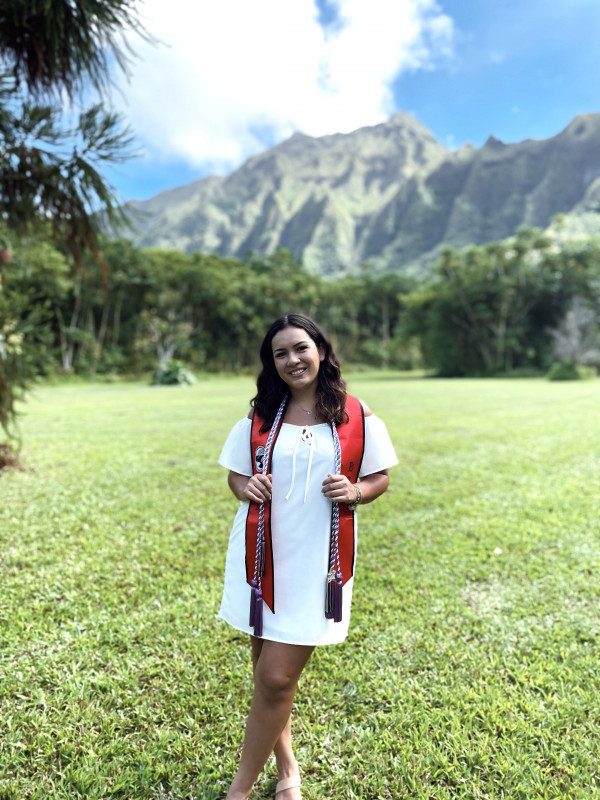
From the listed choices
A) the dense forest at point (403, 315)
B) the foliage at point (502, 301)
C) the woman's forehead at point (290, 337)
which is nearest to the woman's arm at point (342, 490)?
the woman's forehead at point (290, 337)

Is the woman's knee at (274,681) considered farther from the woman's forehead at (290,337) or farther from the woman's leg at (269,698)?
the woman's forehead at (290,337)

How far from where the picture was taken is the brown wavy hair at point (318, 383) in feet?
4.57

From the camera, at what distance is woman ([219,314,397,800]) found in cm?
128

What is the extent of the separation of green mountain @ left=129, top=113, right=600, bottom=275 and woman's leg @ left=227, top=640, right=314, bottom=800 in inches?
3388

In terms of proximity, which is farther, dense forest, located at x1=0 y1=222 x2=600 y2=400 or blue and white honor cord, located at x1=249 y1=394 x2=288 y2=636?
dense forest, located at x1=0 y1=222 x2=600 y2=400

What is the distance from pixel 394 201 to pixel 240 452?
142367mm

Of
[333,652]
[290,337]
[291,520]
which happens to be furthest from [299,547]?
[333,652]

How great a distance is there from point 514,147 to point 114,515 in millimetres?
155819

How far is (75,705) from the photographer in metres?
1.76

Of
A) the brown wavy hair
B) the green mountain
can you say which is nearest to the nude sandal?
the brown wavy hair

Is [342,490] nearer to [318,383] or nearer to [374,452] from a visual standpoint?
[374,452]

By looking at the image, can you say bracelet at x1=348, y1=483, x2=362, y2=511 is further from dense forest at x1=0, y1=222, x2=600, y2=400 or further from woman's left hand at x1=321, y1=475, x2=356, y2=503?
dense forest at x1=0, y1=222, x2=600, y2=400

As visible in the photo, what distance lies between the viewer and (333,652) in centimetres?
216

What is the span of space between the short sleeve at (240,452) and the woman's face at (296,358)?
19 cm
